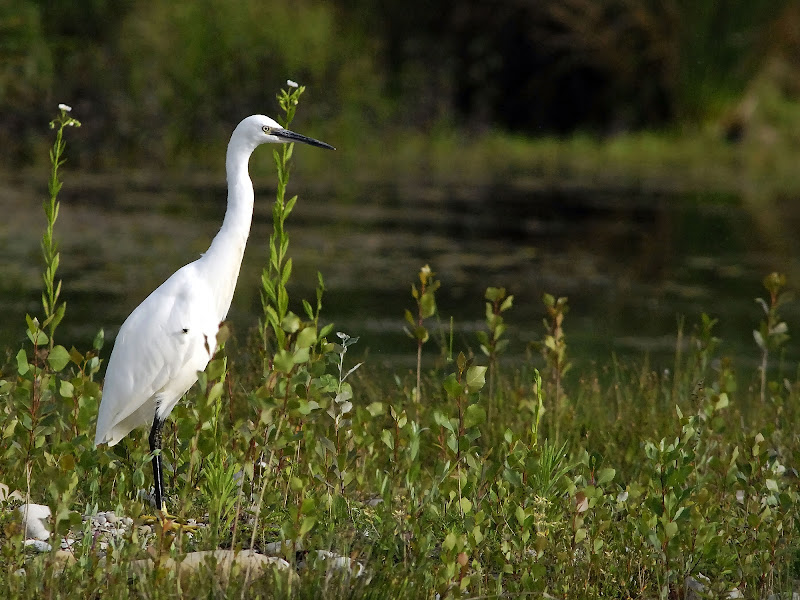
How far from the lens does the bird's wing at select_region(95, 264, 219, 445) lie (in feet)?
12.8

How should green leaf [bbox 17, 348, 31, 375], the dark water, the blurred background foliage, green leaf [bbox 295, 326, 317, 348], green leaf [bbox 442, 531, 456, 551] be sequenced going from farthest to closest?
the blurred background foliage → the dark water → green leaf [bbox 17, 348, 31, 375] → green leaf [bbox 295, 326, 317, 348] → green leaf [bbox 442, 531, 456, 551]

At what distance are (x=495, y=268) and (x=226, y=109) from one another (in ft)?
19.6

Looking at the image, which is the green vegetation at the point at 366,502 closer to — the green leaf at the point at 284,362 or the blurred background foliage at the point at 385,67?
the green leaf at the point at 284,362

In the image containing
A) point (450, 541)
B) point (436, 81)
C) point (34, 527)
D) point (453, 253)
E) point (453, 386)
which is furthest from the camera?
point (436, 81)

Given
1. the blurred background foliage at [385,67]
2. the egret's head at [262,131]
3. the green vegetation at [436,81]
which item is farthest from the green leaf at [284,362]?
the blurred background foliage at [385,67]

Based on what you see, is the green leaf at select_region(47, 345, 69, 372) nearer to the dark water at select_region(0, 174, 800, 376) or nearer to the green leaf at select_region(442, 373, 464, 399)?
the green leaf at select_region(442, 373, 464, 399)

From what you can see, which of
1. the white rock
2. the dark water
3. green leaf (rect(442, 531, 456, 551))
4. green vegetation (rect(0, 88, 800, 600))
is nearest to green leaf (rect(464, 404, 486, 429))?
green vegetation (rect(0, 88, 800, 600))

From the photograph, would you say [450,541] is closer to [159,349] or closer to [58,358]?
[58,358]

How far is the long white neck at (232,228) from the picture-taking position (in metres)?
3.96

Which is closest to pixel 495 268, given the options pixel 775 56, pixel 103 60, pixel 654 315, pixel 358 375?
pixel 654 315

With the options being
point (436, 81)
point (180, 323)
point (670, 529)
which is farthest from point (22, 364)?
point (436, 81)

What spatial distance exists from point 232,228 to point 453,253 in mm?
5917

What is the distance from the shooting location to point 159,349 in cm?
389

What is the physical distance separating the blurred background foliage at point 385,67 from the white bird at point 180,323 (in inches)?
341
